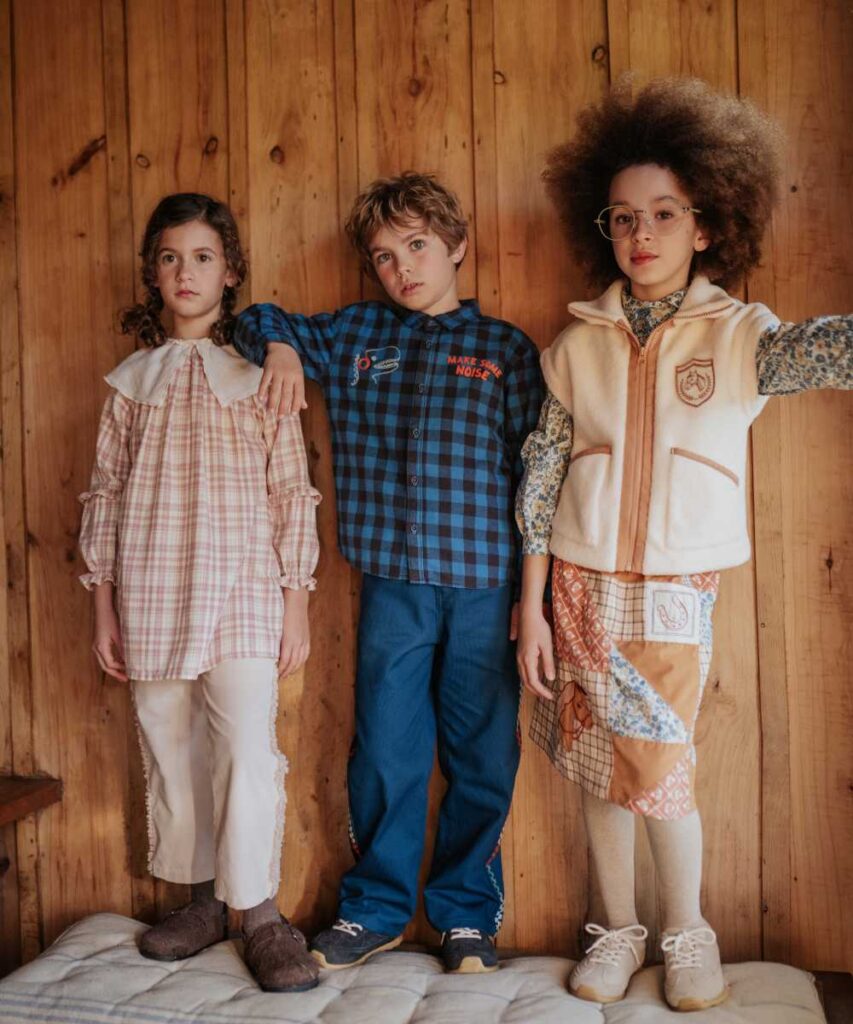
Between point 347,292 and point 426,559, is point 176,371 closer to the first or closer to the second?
point 347,292

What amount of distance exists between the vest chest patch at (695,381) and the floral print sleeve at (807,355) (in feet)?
0.25

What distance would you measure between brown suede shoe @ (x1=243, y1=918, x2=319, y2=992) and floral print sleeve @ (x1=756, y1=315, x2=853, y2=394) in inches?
49.9

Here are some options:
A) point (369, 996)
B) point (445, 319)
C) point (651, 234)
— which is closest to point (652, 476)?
point (651, 234)

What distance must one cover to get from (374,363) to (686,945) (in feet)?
3.80

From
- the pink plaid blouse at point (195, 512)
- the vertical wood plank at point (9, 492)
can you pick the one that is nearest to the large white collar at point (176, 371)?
the pink plaid blouse at point (195, 512)

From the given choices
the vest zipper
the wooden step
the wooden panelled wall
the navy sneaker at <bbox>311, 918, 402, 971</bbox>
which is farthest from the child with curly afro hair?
the wooden step

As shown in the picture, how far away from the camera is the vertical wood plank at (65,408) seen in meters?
1.94

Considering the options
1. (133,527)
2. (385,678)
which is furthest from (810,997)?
(133,527)

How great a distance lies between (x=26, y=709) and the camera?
6.49ft

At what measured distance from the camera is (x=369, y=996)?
1.52 meters

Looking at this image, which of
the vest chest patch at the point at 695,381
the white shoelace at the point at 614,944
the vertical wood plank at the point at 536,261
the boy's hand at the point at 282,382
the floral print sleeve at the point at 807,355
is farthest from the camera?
the vertical wood plank at the point at 536,261

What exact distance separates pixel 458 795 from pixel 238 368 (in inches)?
36.1

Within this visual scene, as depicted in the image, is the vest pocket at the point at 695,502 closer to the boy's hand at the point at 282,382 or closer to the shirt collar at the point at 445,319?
the shirt collar at the point at 445,319

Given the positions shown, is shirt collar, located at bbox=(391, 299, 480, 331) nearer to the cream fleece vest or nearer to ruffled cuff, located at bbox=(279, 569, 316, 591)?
the cream fleece vest
